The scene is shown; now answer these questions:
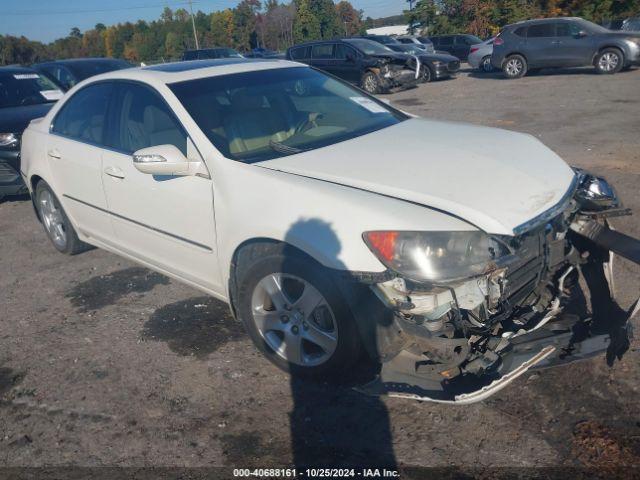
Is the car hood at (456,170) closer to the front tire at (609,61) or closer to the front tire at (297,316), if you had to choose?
the front tire at (297,316)

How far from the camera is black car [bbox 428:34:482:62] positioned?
85.5 feet

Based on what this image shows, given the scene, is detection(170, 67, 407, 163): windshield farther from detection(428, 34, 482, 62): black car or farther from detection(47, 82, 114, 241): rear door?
detection(428, 34, 482, 62): black car

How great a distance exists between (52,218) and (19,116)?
2819mm

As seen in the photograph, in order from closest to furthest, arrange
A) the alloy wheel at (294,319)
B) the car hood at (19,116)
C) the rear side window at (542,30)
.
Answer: the alloy wheel at (294,319), the car hood at (19,116), the rear side window at (542,30)

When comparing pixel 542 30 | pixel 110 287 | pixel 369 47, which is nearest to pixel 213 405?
pixel 110 287

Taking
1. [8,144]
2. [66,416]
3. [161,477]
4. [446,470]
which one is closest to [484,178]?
[446,470]

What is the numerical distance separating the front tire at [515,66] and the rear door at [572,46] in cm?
120

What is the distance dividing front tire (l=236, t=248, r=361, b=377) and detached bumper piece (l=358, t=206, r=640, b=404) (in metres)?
0.25

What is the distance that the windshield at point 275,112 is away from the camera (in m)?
3.60

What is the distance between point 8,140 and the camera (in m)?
7.11

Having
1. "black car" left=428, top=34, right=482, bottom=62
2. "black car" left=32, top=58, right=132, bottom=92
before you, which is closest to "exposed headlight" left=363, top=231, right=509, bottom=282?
"black car" left=32, top=58, right=132, bottom=92

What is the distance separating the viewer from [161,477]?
266 centimetres

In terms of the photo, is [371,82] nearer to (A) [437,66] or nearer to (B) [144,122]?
(A) [437,66]

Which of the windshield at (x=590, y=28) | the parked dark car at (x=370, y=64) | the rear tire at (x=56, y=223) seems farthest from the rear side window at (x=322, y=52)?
the rear tire at (x=56, y=223)
